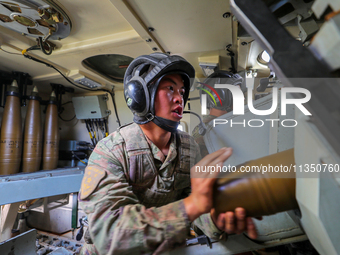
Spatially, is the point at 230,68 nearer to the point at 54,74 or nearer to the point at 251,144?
the point at 251,144

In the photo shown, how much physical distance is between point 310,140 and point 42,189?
2303 mm

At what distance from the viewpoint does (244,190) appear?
21.1 inches

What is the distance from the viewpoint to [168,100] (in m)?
1.17

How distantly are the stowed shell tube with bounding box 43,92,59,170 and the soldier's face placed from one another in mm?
2810

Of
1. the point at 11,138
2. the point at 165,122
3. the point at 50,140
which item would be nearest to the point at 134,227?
the point at 165,122

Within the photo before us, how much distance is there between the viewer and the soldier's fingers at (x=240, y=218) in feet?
1.79

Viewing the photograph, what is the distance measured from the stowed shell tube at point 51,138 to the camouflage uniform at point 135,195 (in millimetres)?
2326

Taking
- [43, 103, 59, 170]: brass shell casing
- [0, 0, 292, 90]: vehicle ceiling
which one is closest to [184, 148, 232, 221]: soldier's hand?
[0, 0, 292, 90]: vehicle ceiling

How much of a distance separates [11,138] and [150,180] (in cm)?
268

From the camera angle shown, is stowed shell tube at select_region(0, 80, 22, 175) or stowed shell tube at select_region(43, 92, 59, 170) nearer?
stowed shell tube at select_region(0, 80, 22, 175)

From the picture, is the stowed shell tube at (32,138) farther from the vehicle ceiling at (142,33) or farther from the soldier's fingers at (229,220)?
the soldier's fingers at (229,220)

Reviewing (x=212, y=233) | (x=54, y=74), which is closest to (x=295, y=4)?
(x=212, y=233)

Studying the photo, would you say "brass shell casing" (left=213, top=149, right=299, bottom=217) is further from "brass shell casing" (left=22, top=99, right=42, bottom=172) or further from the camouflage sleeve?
"brass shell casing" (left=22, top=99, right=42, bottom=172)

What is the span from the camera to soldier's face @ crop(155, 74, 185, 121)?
1.16m
